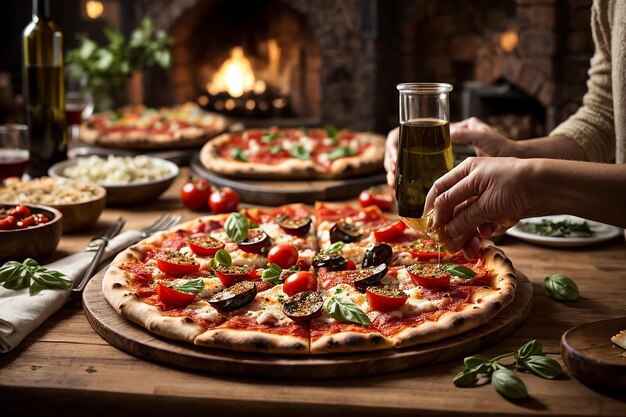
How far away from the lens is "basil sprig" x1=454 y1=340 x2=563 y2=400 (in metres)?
1.98

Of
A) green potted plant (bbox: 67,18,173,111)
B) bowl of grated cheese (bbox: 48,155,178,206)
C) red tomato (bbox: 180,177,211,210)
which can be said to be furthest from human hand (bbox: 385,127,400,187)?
green potted plant (bbox: 67,18,173,111)

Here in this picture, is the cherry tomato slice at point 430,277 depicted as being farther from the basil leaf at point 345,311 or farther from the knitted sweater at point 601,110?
the knitted sweater at point 601,110

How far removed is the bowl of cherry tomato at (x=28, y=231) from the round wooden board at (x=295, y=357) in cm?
66

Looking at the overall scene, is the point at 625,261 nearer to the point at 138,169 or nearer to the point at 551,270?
the point at 551,270

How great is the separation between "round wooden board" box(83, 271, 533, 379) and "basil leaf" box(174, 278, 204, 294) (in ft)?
0.60

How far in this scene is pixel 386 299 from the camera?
2365 mm

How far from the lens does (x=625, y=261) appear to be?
3061 millimetres

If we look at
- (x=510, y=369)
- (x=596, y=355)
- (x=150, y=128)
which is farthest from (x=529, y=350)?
(x=150, y=128)

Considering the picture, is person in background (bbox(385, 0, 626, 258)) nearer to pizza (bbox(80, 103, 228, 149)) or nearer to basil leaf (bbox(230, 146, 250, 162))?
basil leaf (bbox(230, 146, 250, 162))

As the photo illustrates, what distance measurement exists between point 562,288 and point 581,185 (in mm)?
543

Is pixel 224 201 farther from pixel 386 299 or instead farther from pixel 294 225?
pixel 386 299

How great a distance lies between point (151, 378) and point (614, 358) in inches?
46.2

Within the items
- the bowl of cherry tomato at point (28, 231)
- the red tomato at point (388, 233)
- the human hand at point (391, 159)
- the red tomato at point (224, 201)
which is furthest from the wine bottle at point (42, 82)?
the red tomato at point (388, 233)

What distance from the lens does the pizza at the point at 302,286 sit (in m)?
2.21
